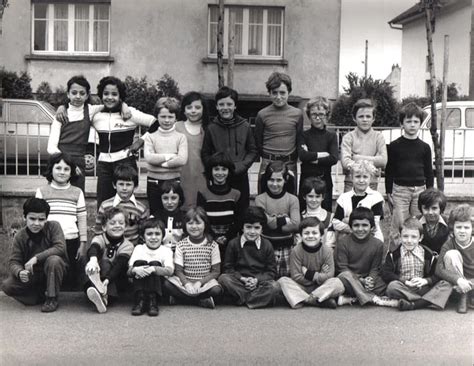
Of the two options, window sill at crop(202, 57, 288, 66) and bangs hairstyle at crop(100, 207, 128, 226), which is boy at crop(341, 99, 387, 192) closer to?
bangs hairstyle at crop(100, 207, 128, 226)

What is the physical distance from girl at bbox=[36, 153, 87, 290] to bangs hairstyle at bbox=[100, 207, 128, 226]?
0.17m

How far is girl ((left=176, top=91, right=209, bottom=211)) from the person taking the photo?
5781 millimetres

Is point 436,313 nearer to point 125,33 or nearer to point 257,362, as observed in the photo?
point 257,362

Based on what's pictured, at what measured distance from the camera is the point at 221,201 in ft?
17.9

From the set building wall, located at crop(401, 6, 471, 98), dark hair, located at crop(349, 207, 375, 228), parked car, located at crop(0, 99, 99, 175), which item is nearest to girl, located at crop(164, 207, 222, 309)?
dark hair, located at crop(349, 207, 375, 228)

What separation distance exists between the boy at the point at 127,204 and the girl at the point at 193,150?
531 mm

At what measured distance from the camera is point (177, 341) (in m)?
4.19

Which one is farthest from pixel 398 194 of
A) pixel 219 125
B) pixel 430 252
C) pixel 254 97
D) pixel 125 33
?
pixel 125 33

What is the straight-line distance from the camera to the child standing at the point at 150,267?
4.81 metres

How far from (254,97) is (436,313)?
40.5 ft

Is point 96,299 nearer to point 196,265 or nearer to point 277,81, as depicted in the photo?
point 196,265

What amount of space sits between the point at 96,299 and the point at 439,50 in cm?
1984

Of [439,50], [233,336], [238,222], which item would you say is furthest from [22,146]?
[439,50]

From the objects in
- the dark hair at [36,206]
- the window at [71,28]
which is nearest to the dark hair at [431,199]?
the dark hair at [36,206]
